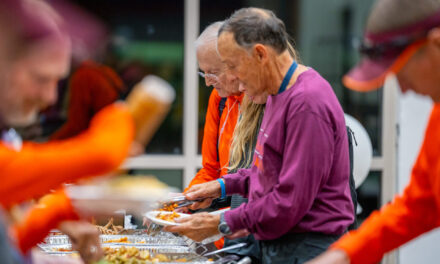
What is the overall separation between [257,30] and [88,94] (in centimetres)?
64

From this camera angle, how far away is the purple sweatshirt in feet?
6.12

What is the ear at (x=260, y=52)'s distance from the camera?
1.95 meters

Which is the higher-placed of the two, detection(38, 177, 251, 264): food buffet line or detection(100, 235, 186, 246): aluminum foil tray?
detection(38, 177, 251, 264): food buffet line

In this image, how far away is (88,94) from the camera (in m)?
1.55

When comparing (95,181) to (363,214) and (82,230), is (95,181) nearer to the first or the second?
(82,230)

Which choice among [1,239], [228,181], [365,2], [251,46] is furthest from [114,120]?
[365,2]

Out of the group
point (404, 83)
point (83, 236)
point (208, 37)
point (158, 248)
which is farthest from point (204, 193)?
point (404, 83)

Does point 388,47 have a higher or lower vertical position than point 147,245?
higher

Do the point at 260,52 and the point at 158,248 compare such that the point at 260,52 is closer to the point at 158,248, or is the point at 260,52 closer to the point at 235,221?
the point at 235,221

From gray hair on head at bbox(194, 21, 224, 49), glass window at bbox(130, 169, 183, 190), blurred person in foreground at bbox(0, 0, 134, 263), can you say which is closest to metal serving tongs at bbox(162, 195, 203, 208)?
gray hair on head at bbox(194, 21, 224, 49)

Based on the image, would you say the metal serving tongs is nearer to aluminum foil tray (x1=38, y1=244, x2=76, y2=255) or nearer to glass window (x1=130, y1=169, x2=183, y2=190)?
aluminum foil tray (x1=38, y1=244, x2=76, y2=255)

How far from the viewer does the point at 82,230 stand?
157cm

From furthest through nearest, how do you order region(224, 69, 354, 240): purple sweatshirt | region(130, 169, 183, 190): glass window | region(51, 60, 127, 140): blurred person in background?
region(130, 169, 183, 190): glass window
region(224, 69, 354, 240): purple sweatshirt
region(51, 60, 127, 140): blurred person in background

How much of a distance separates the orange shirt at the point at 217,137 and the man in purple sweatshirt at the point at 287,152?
75 cm
